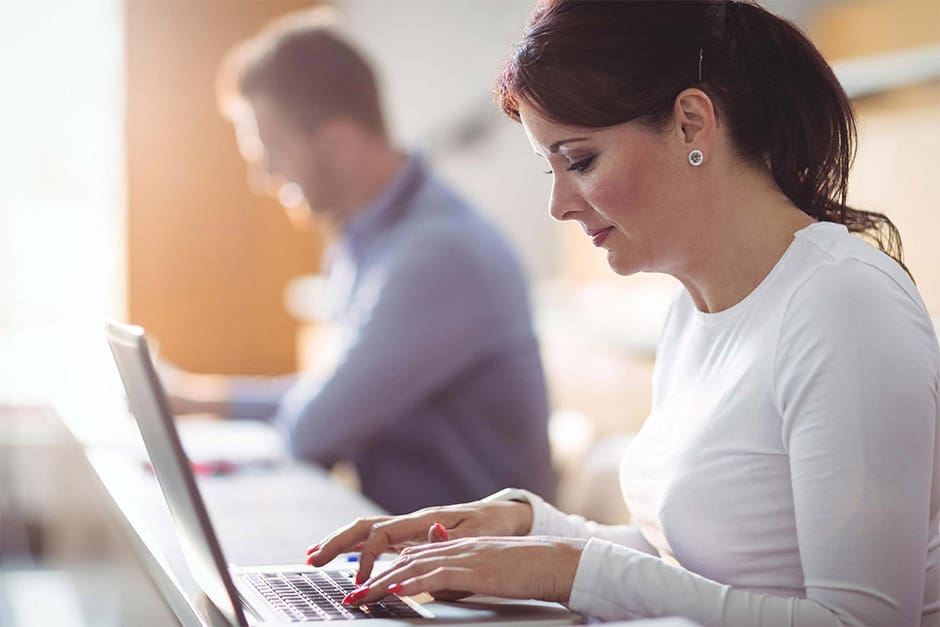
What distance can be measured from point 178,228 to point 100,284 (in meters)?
0.33

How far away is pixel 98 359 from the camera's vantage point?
2590mm

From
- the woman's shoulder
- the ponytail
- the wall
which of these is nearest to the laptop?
the woman's shoulder

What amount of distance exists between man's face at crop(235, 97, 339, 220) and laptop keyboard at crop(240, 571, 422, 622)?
3.93 feet

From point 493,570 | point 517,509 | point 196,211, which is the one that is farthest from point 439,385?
point 196,211

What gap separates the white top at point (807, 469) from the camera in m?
0.80

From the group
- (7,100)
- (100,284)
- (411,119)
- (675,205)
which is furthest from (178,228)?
(675,205)

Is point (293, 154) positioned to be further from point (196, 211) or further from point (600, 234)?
point (196, 211)

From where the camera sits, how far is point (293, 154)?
2.12 m

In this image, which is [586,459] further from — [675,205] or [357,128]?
[675,205]

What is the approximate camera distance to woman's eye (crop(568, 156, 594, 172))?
3.27 ft

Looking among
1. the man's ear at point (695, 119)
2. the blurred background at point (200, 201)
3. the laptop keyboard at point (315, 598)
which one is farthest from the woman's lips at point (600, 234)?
the blurred background at point (200, 201)

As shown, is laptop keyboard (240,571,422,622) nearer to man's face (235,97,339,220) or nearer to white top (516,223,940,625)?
white top (516,223,940,625)

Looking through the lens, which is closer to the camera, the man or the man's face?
the man

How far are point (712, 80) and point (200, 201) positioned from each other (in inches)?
126
